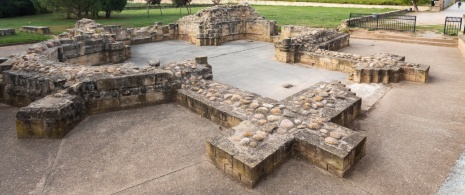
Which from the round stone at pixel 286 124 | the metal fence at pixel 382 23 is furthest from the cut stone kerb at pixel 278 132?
the metal fence at pixel 382 23

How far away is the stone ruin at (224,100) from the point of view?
4691 mm

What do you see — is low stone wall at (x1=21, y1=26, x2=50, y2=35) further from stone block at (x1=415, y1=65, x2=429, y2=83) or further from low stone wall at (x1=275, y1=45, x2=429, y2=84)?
stone block at (x1=415, y1=65, x2=429, y2=83)

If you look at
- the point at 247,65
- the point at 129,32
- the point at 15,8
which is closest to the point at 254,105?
the point at 247,65

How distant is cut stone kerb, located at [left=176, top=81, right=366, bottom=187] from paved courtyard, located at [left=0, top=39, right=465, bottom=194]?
0.16m

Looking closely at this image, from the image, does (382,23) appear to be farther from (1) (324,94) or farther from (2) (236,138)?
(2) (236,138)

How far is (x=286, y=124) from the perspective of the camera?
5289mm

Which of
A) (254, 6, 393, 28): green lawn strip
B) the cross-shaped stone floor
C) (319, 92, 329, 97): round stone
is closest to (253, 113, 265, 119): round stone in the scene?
the cross-shaped stone floor

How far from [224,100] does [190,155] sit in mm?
1756

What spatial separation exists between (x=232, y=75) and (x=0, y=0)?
102 ft

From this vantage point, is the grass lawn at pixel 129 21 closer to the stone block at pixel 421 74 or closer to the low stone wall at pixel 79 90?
the low stone wall at pixel 79 90

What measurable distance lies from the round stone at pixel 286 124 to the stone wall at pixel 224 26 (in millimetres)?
11306

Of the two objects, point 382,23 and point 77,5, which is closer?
point 382,23

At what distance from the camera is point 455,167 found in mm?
4695

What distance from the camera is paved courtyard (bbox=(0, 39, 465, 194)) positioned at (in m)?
4.38
